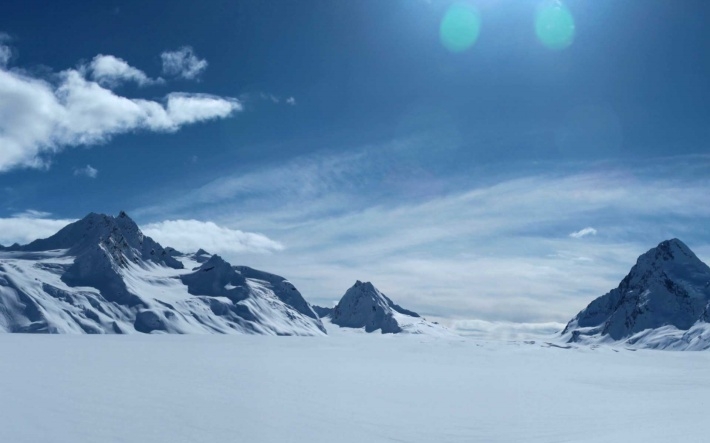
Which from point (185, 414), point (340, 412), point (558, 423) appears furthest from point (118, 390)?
point (558, 423)

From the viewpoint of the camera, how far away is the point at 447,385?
40.2m

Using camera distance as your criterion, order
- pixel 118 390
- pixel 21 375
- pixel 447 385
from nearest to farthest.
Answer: pixel 118 390 → pixel 21 375 → pixel 447 385

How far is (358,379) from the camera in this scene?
136 feet

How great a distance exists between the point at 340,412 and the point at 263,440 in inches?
288

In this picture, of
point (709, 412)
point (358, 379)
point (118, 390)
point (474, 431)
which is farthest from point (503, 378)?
point (118, 390)

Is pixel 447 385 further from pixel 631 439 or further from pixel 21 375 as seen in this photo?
pixel 21 375

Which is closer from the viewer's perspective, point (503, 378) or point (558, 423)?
point (558, 423)

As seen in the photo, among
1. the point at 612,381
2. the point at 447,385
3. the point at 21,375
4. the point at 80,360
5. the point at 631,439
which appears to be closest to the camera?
the point at 631,439

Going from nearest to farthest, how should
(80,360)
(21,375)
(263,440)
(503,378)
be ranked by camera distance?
1. (263,440)
2. (21,375)
3. (80,360)
4. (503,378)

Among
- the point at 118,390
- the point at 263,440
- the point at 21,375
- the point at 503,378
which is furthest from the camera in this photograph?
the point at 503,378

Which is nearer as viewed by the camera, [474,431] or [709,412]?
[474,431]

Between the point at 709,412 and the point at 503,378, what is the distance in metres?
18.9

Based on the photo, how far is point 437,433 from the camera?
74.1 ft

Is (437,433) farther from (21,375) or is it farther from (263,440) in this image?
(21,375)
